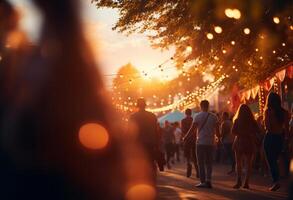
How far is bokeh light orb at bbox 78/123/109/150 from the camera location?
546cm

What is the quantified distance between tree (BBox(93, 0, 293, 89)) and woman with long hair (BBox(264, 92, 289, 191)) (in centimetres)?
374

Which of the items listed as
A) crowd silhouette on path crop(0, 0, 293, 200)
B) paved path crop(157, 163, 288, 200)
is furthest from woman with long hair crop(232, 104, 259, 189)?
crowd silhouette on path crop(0, 0, 293, 200)

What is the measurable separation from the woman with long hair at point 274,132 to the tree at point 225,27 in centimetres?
374

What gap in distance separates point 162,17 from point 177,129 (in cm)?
1098

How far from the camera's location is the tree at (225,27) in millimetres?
17672

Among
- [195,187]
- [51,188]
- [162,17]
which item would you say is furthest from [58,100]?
[162,17]

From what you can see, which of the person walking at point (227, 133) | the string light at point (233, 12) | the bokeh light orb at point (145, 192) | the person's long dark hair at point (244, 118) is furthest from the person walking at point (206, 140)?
the person walking at point (227, 133)

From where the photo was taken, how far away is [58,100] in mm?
5332

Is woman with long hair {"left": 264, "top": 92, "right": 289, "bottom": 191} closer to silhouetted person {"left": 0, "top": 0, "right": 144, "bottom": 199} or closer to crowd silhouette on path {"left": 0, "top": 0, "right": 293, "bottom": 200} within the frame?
crowd silhouette on path {"left": 0, "top": 0, "right": 293, "bottom": 200}

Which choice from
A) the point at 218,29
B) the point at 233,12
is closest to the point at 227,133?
the point at 218,29

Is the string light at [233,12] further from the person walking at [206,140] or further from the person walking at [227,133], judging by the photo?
the person walking at [227,133]

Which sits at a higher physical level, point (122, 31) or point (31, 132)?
point (122, 31)

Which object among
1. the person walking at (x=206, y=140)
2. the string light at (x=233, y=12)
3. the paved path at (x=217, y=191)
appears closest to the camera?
the paved path at (x=217, y=191)

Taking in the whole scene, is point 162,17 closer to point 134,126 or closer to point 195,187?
point 195,187
